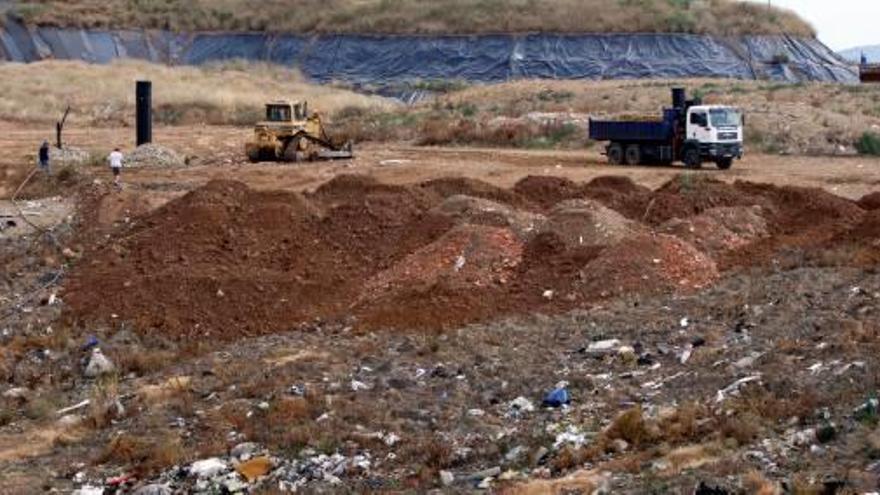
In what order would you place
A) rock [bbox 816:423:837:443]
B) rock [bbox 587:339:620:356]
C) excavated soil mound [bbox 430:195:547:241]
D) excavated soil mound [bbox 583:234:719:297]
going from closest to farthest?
rock [bbox 816:423:837:443] → rock [bbox 587:339:620:356] → excavated soil mound [bbox 583:234:719:297] → excavated soil mound [bbox 430:195:547:241]

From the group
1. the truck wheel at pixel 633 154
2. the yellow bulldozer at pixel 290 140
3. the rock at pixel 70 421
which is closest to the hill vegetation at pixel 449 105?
the truck wheel at pixel 633 154

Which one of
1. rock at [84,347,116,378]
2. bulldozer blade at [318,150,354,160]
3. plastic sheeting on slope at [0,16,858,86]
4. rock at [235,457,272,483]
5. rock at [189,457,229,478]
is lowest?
rock at [84,347,116,378]

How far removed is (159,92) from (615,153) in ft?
86.5

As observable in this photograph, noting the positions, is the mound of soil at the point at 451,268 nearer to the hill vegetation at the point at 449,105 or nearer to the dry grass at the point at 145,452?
the dry grass at the point at 145,452

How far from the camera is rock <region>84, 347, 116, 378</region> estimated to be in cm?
1497

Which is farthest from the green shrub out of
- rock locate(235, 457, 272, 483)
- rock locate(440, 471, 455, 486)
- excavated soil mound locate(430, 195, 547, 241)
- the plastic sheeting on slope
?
rock locate(235, 457, 272, 483)

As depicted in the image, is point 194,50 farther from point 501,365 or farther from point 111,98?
point 501,365

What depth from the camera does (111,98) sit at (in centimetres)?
5316

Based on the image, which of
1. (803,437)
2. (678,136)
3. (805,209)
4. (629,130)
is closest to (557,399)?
(803,437)

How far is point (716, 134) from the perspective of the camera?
3005 centimetres

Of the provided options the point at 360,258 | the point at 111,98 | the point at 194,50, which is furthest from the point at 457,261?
the point at 194,50

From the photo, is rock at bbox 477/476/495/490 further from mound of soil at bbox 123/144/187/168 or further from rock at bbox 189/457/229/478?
mound of soil at bbox 123/144/187/168

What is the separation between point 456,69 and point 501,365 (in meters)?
48.7

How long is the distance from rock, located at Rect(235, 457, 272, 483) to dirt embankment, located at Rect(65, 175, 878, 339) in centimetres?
452
